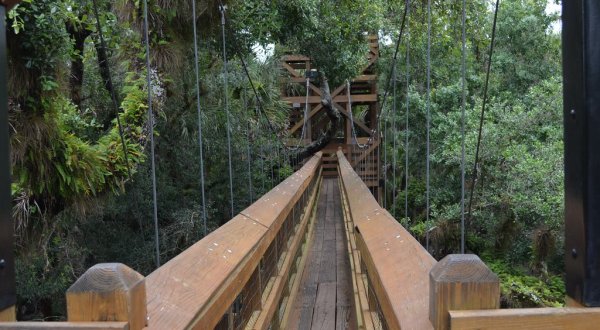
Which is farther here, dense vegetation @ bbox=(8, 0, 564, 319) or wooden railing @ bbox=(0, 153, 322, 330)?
dense vegetation @ bbox=(8, 0, 564, 319)

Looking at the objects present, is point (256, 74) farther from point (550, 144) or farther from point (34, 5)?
point (34, 5)

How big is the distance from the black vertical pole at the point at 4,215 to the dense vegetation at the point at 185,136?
2.79 meters

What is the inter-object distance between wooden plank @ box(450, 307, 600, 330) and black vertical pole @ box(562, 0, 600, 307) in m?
0.02

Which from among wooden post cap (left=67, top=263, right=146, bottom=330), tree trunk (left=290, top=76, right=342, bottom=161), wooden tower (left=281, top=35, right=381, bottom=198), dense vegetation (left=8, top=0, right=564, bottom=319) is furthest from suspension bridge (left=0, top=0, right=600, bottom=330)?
wooden tower (left=281, top=35, right=381, bottom=198)

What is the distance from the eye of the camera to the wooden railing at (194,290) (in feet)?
2.57

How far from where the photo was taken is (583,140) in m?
0.81

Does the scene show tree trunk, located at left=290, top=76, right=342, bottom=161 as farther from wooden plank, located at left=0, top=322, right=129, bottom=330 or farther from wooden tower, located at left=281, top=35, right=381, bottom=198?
wooden plank, located at left=0, top=322, right=129, bottom=330

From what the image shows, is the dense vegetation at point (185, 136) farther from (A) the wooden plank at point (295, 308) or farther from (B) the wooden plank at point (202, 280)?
(B) the wooden plank at point (202, 280)

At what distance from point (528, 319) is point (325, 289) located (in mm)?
2750

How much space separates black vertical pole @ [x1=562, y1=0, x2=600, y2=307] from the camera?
2.61 feet

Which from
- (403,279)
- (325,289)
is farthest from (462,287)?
(325,289)

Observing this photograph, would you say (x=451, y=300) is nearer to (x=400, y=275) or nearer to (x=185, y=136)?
(x=400, y=275)

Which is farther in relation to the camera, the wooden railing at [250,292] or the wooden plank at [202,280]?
the wooden plank at [202,280]

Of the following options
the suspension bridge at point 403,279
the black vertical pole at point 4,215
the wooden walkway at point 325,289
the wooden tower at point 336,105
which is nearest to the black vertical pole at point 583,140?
the suspension bridge at point 403,279
